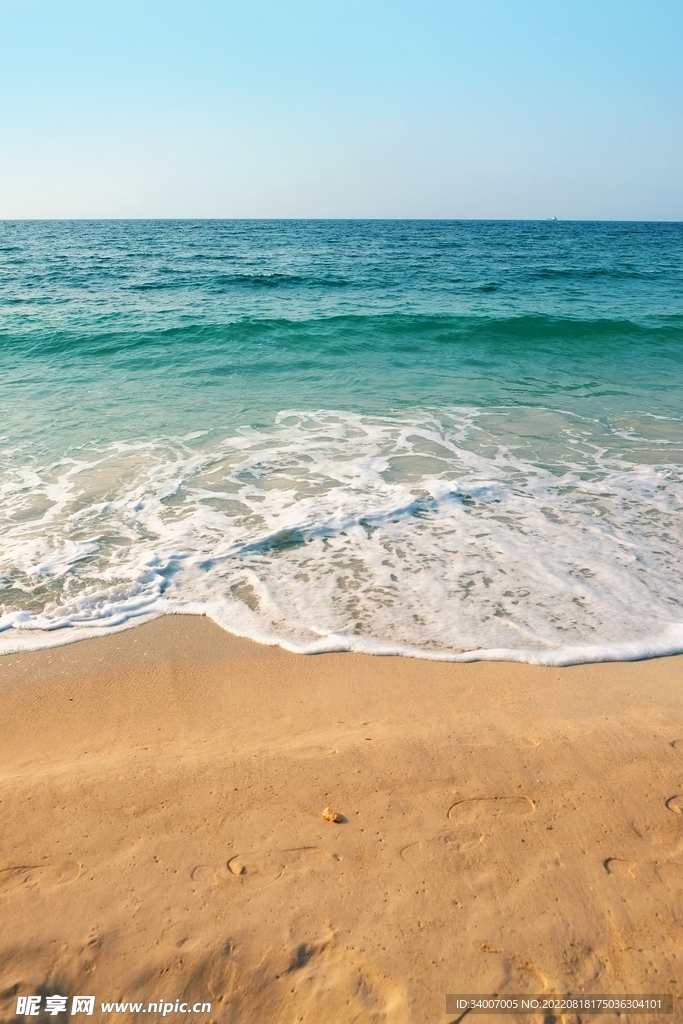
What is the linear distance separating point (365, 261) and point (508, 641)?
27.4 meters

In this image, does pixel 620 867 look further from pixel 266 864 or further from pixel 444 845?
pixel 266 864

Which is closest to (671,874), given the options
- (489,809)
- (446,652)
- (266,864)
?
(489,809)

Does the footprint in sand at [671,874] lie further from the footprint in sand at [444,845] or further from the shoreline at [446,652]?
the shoreline at [446,652]

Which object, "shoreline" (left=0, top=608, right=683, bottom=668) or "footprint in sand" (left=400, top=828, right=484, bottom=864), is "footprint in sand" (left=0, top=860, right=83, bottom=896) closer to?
"footprint in sand" (left=400, top=828, right=484, bottom=864)

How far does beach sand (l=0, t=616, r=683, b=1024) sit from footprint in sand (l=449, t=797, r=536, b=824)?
13mm

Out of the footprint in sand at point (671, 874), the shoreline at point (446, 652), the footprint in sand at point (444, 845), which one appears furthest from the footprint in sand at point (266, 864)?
the shoreline at point (446, 652)

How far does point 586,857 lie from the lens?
7.72ft

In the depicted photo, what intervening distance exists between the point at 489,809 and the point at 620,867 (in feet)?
1.59

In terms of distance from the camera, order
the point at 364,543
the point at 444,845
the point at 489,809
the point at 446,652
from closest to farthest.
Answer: the point at 444,845 → the point at 489,809 → the point at 446,652 → the point at 364,543

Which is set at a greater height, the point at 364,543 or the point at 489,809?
the point at 489,809

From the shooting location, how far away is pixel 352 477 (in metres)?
6.43

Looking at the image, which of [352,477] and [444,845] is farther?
[352,477]

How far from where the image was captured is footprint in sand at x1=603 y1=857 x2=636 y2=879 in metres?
2.28

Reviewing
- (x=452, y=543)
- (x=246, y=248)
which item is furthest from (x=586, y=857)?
(x=246, y=248)
